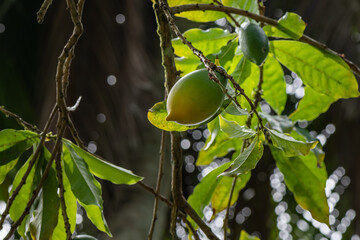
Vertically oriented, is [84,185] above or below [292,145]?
below

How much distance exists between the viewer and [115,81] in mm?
2480

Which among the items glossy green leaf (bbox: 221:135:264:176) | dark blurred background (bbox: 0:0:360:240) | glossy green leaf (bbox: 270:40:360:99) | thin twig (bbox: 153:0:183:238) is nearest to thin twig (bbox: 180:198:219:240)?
thin twig (bbox: 153:0:183:238)

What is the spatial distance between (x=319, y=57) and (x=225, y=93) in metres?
0.28

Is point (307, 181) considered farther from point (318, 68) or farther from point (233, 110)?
point (233, 110)

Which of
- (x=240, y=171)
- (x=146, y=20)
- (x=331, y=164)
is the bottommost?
(x=331, y=164)

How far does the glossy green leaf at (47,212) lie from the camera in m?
0.58

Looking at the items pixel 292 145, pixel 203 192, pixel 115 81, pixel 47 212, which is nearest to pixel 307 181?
pixel 203 192

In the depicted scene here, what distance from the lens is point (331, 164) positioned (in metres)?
3.31

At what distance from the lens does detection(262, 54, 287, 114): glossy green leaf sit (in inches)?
31.0

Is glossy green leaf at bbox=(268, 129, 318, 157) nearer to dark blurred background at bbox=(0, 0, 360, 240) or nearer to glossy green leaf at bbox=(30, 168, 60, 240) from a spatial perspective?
glossy green leaf at bbox=(30, 168, 60, 240)

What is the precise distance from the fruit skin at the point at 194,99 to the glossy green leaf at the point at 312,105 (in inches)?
16.3

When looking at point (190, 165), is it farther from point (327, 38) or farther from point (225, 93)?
point (225, 93)

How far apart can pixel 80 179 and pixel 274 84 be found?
1.17ft

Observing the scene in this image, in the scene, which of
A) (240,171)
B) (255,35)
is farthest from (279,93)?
(240,171)
